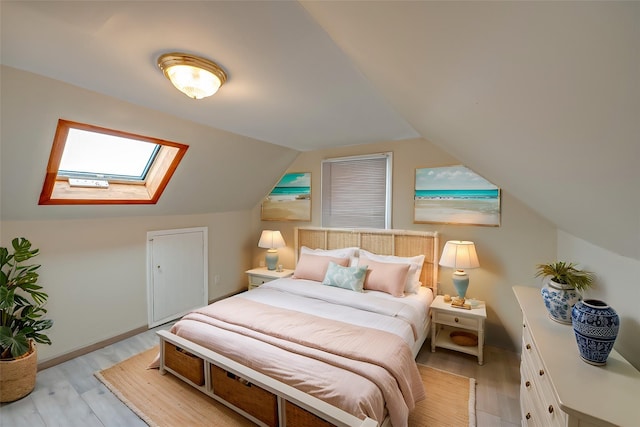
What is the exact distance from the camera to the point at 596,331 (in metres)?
1.12

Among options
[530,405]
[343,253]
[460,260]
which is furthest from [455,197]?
[530,405]

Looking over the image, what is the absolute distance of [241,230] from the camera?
4379 mm

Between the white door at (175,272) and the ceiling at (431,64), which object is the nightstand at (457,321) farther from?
the white door at (175,272)

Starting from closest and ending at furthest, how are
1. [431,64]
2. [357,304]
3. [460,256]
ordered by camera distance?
[431,64]
[357,304]
[460,256]

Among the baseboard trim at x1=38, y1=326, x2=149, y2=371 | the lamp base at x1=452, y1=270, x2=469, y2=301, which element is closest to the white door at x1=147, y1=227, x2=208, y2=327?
the baseboard trim at x1=38, y1=326, x2=149, y2=371

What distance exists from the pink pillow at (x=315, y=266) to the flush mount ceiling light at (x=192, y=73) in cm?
223

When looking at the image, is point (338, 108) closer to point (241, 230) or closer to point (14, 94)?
point (14, 94)

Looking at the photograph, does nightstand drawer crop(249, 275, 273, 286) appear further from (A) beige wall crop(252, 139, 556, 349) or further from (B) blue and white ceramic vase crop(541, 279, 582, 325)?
(B) blue and white ceramic vase crop(541, 279, 582, 325)

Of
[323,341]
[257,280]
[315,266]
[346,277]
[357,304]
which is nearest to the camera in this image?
[323,341]

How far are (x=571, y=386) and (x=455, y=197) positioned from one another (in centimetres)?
215

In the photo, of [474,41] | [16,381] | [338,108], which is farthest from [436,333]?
[16,381]

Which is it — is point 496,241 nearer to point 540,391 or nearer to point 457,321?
point 457,321

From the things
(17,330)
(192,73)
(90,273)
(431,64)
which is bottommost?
(17,330)

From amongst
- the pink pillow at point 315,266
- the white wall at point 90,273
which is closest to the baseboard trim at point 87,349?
the white wall at point 90,273
